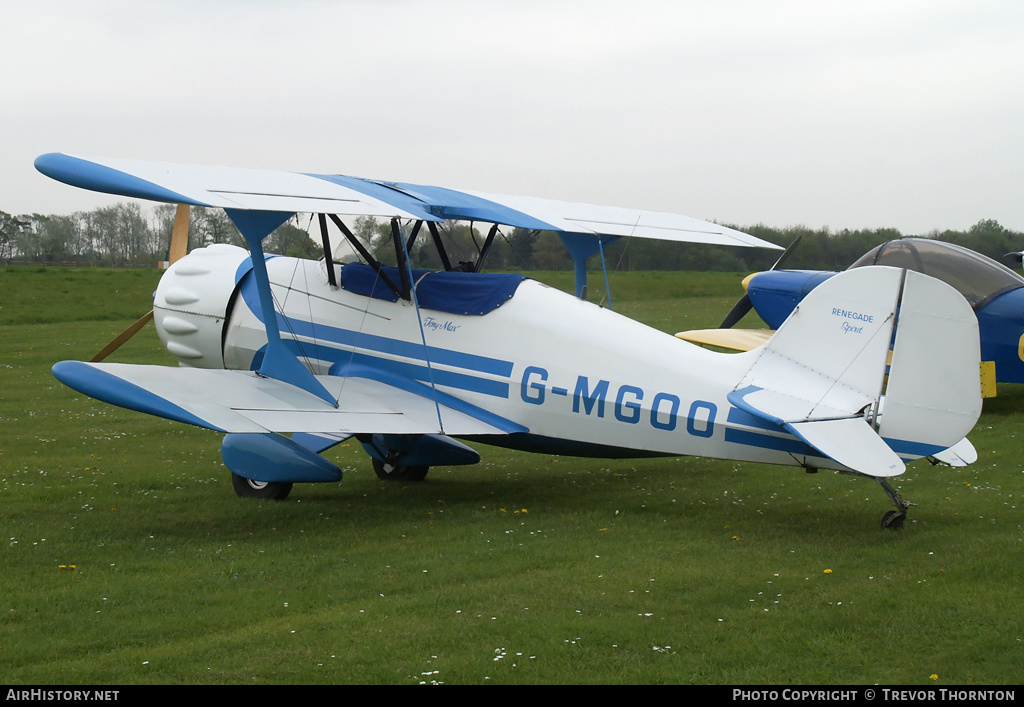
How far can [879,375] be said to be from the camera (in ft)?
20.3

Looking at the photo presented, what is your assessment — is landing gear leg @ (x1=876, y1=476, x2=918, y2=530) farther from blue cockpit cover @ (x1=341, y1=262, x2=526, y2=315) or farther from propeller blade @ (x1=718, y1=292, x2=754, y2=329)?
propeller blade @ (x1=718, y1=292, x2=754, y2=329)

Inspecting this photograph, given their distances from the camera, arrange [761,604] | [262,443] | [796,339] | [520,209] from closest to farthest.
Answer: [761,604], [796,339], [262,443], [520,209]

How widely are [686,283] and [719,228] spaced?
90.9 ft

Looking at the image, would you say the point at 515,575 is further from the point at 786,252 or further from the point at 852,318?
the point at 786,252

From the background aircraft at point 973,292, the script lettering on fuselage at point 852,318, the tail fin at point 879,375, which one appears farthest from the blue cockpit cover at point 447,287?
the background aircraft at point 973,292

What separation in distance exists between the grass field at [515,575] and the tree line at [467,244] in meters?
2.38

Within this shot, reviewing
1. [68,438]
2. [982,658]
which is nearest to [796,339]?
[982,658]

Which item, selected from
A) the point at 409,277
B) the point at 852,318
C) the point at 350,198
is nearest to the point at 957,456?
the point at 852,318

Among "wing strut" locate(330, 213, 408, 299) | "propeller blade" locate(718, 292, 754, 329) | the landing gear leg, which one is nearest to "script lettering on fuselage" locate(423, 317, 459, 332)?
"wing strut" locate(330, 213, 408, 299)

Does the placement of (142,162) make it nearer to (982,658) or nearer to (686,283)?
(982,658)

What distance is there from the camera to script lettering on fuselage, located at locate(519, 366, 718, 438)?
6918 mm

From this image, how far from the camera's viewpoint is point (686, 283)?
38.0 m

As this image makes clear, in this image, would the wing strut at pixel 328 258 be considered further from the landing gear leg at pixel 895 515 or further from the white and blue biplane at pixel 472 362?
the landing gear leg at pixel 895 515

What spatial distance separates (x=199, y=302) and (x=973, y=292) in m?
8.73
